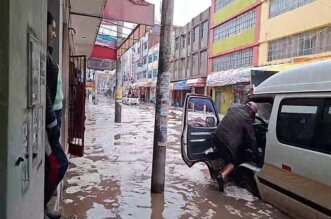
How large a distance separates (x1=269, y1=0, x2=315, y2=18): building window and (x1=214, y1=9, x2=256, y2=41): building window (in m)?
2.95

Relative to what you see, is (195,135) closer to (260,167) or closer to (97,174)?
(260,167)

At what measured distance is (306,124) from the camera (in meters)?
4.82

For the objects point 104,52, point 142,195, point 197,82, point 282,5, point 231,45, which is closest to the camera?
point 142,195

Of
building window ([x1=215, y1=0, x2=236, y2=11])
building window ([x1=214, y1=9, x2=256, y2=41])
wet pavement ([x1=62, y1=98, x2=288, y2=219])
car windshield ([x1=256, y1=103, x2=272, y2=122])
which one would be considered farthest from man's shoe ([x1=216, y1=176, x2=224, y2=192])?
building window ([x1=215, y1=0, x2=236, y2=11])

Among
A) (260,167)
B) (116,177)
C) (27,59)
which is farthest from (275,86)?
(27,59)

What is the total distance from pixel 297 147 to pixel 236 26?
99.8 ft

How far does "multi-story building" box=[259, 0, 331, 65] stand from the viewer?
819 inches

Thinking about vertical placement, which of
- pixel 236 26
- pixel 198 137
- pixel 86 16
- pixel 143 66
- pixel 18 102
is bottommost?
pixel 198 137

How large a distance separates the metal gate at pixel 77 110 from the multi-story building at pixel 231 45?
21929 mm

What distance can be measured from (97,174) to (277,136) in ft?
12.5

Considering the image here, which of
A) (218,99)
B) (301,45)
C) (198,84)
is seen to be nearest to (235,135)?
(301,45)

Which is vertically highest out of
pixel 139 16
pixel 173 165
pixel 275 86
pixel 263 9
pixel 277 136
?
pixel 263 9

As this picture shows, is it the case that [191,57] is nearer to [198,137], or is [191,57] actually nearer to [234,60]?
[234,60]

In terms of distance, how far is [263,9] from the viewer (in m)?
28.0
